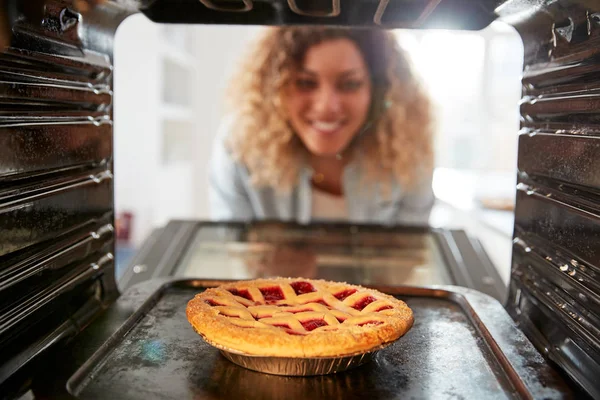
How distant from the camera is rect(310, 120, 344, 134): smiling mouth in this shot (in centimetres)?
244

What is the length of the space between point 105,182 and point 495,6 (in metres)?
0.70

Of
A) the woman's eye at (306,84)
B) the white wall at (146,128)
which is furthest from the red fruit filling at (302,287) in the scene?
the white wall at (146,128)

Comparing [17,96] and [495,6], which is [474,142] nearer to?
[495,6]

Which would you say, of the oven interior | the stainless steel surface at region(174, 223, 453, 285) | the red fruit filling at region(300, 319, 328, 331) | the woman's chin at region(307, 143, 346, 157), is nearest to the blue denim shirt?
the woman's chin at region(307, 143, 346, 157)

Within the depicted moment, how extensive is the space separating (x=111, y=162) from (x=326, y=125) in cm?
145

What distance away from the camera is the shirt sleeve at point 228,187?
2.77 m

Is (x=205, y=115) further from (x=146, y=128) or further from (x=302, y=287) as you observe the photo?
(x=302, y=287)

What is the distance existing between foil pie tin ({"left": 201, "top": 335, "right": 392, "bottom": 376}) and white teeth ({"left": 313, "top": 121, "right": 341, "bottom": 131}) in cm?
172

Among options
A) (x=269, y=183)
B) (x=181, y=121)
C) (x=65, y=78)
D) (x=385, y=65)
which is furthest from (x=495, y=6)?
(x=181, y=121)

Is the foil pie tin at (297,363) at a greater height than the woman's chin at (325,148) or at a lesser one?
lesser

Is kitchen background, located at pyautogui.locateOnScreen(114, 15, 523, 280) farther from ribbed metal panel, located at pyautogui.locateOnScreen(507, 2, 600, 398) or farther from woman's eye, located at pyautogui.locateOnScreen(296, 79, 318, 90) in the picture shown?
ribbed metal panel, located at pyautogui.locateOnScreen(507, 2, 600, 398)

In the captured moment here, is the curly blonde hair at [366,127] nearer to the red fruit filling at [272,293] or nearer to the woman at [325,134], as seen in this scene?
the woman at [325,134]

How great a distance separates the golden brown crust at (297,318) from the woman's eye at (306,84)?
1.54m

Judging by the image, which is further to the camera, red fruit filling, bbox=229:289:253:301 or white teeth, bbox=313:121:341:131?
white teeth, bbox=313:121:341:131
